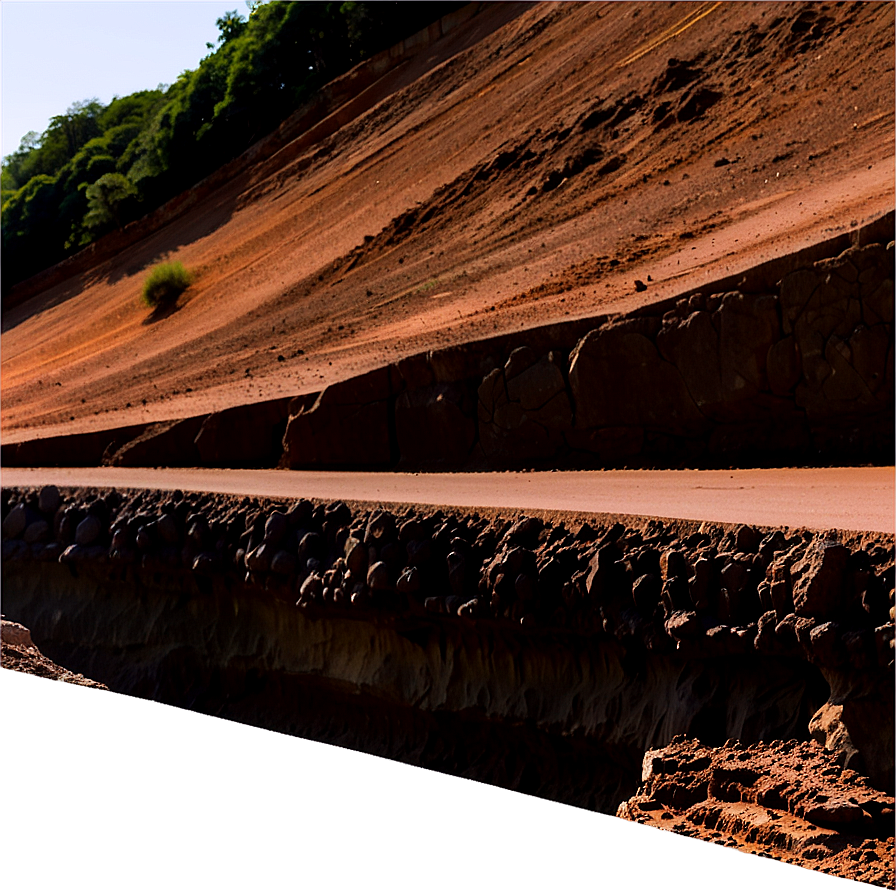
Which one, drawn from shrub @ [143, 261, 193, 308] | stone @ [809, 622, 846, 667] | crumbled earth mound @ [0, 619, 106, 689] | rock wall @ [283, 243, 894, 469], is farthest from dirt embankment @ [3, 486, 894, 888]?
shrub @ [143, 261, 193, 308]

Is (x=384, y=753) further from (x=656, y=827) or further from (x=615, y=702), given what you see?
(x=656, y=827)

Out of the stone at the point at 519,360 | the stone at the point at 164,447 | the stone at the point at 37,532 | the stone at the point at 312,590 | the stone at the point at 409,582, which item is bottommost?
the stone at the point at 312,590

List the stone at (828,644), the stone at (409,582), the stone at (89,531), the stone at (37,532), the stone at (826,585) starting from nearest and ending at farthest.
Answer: the stone at (828,644) < the stone at (826,585) < the stone at (409,582) < the stone at (89,531) < the stone at (37,532)

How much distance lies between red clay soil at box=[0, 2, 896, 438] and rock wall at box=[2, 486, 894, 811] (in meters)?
3.84

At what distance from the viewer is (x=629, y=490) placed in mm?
10125

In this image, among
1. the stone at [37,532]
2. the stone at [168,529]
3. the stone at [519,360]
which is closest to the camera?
the stone at [168,529]

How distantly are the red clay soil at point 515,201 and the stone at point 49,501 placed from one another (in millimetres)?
2991

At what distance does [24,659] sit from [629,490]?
19.5ft

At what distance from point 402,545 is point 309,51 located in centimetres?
3238

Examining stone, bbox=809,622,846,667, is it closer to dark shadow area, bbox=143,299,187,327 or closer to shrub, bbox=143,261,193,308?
dark shadow area, bbox=143,299,187,327

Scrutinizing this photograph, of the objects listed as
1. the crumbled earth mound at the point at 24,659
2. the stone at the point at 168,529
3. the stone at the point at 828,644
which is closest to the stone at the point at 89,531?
the stone at the point at 168,529

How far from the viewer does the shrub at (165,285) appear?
28469mm

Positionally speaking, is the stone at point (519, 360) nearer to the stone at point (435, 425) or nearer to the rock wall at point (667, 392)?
the rock wall at point (667, 392)

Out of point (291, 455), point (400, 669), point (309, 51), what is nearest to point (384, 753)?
point (400, 669)
